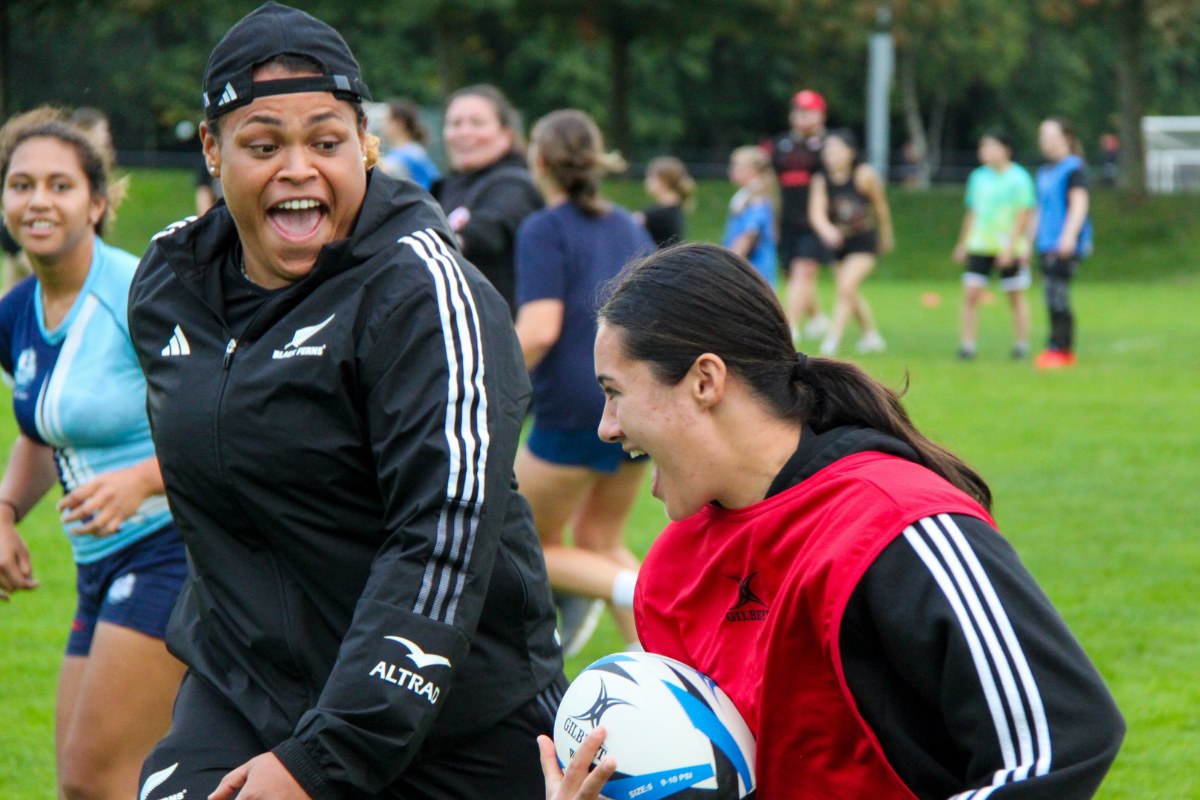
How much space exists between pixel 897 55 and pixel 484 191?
167 ft

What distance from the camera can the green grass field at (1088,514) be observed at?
4.88 meters

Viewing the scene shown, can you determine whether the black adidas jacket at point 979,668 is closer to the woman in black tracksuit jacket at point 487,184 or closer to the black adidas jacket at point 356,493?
the black adidas jacket at point 356,493

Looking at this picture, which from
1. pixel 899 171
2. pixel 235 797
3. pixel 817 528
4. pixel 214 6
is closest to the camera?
pixel 817 528

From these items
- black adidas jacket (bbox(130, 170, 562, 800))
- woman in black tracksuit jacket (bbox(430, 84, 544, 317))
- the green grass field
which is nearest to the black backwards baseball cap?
black adidas jacket (bbox(130, 170, 562, 800))

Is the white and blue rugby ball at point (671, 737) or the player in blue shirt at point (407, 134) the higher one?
the player in blue shirt at point (407, 134)

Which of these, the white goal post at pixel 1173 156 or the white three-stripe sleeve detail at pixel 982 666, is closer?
the white three-stripe sleeve detail at pixel 982 666

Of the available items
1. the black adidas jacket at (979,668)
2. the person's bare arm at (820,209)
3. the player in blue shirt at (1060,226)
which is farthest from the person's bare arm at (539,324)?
the person's bare arm at (820,209)

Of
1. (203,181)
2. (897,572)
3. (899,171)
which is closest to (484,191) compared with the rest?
(897,572)

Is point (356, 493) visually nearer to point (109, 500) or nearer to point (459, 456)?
point (459, 456)

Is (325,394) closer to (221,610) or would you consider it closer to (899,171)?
(221,610)

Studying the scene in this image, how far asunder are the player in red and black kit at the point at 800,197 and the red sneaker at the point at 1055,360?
2677 mm

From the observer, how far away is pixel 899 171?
2035 inches

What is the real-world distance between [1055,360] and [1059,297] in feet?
2.08

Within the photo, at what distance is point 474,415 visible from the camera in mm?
2447
